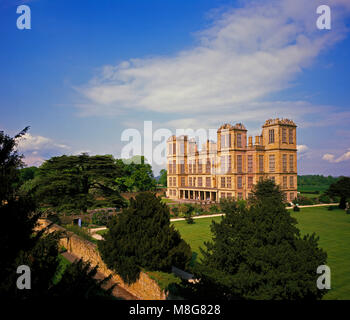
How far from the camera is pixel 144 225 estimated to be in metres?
13.5

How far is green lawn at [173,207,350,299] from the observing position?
1330 centimetres

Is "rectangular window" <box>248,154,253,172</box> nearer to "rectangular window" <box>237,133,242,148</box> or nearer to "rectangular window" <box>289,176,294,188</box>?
"rectangular window" <box>237,133,242,148</box>

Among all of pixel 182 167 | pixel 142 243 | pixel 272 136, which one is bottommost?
pixel 142 243

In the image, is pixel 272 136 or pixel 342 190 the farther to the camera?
pixel 272 136

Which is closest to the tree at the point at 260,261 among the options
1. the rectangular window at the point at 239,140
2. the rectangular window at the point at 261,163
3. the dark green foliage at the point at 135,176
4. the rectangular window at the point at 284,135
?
the rectangular window at the point at 239,140

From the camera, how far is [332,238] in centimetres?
2309

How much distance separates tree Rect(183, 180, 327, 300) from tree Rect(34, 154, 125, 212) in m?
20.4

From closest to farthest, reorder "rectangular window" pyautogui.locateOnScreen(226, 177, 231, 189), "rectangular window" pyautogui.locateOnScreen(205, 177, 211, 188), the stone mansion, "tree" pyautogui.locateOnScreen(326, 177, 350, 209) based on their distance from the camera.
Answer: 1. "tree" pyautogui.locateOnScreen(326, 177, 350, 209)
2. the stone mansion
3. "rectangular window" pyautogui.locateOnScreen(226, 177, 231, 189)
4. "rectangular window" pyautogui.locateOnScreen(205, 177, 211, 188)

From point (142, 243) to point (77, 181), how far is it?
18.0 m

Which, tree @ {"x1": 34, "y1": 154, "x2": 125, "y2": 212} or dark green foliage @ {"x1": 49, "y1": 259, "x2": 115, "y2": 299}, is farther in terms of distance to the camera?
tree @ {"x1": 34, "y1": 154, "x2": 125, "y2": 212}

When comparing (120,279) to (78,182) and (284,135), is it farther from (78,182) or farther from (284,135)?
(284,135)

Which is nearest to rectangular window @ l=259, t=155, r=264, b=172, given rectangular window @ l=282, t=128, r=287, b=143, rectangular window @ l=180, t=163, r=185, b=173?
rectangular window @ l=282, t=128, r=287, b=143

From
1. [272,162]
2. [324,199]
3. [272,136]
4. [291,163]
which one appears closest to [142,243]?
[272,162]
